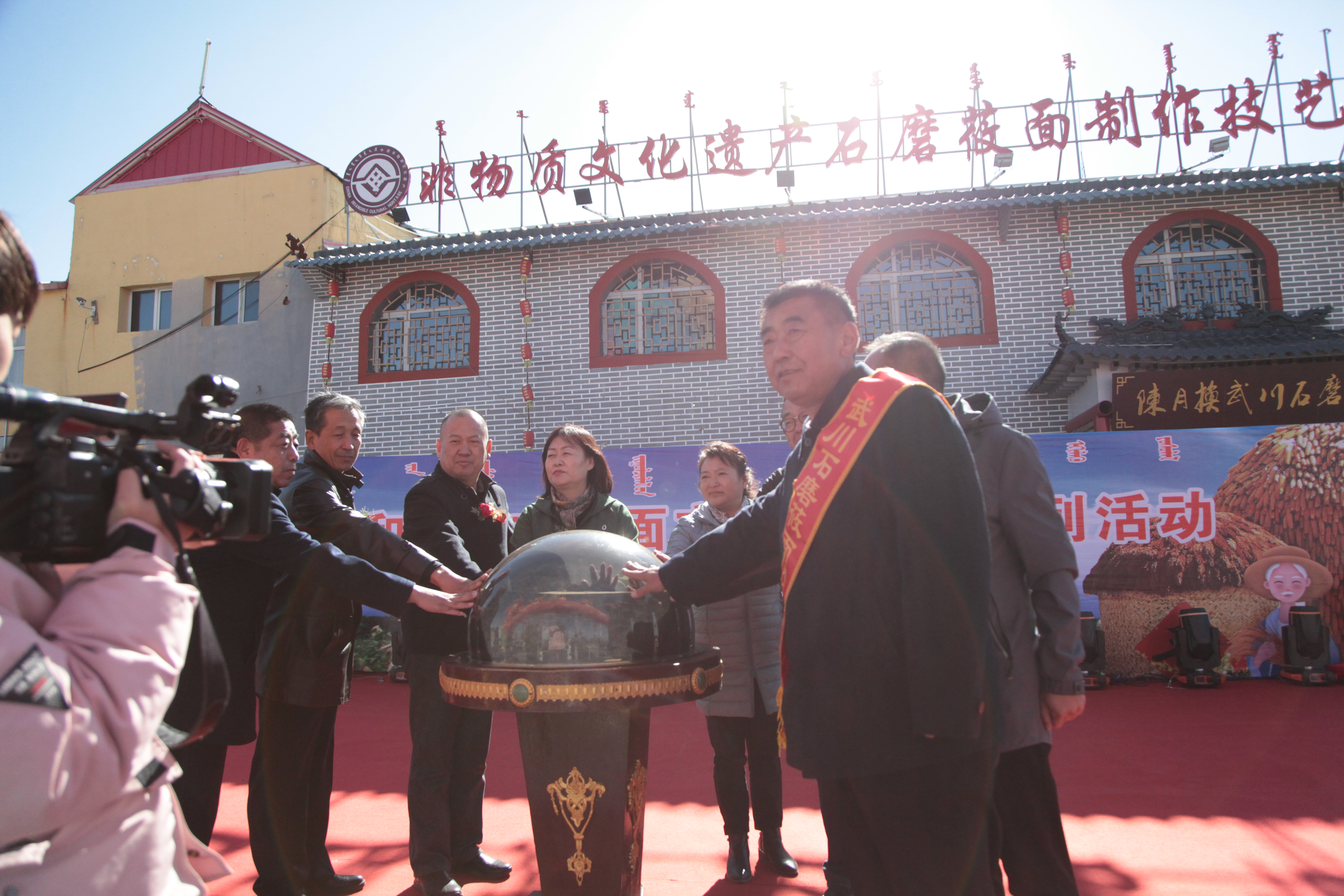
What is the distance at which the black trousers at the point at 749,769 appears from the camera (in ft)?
11.3

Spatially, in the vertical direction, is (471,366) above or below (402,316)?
below

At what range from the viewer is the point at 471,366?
10594 mm

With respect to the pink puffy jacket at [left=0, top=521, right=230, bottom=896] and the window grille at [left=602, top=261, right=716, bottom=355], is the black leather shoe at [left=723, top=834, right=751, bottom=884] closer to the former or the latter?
the pink puffy jacket at [left=0, top=521, right=230, bottom=896]

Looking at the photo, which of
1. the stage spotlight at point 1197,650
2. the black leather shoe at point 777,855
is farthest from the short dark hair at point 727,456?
the stage spotlight at point 1197,650

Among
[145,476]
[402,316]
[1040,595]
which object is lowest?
[1040,595]

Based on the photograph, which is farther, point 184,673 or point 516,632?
point 516,632

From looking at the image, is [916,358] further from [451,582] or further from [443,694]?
[443,694]

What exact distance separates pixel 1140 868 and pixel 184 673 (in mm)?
3775

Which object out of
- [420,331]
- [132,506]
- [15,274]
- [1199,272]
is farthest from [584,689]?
[1199,272]

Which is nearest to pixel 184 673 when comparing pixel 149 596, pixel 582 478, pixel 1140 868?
pixel 149 596

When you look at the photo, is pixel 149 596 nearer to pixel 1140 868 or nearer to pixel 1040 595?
pixel 1040 595

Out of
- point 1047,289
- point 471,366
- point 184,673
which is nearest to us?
point 184,673

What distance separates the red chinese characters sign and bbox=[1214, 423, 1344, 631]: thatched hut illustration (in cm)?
71

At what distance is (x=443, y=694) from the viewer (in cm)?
297
